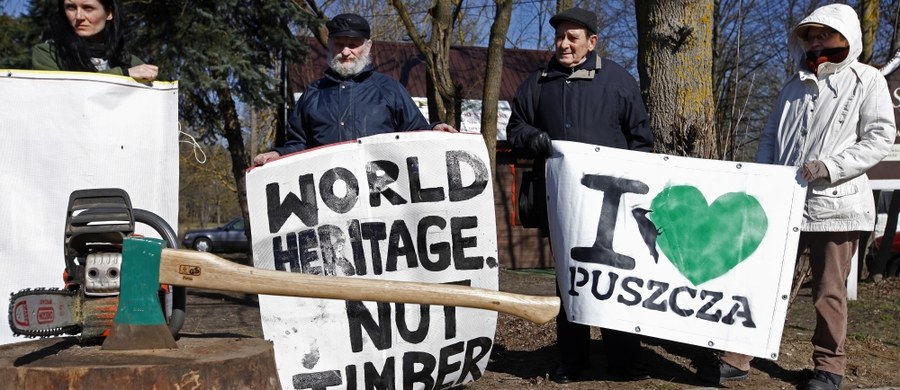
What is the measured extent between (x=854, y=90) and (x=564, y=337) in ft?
6.49

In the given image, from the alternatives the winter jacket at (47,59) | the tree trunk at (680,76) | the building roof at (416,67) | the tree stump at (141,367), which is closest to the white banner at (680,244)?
the tree trunk at (680,76)

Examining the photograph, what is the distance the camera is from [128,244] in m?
2.88

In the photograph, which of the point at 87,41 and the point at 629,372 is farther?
the point at 629,372

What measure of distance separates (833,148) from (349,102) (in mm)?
2490

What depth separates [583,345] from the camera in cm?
498

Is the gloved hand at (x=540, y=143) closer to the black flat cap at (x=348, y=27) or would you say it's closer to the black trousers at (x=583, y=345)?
the black trousers at (x=583, y=345)

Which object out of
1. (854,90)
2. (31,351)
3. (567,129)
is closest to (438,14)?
(567,129)

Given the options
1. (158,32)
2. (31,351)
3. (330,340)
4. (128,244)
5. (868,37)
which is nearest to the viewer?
(128,244)

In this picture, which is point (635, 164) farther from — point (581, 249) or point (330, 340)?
point (330, 340)

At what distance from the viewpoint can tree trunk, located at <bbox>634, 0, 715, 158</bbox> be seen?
5578mm

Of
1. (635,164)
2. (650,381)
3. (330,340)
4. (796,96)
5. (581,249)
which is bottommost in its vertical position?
(650,381)

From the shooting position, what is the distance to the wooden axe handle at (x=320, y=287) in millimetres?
2932

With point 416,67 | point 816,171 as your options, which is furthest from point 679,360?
point 416,67

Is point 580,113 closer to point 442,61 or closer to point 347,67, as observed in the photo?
point 347,67
